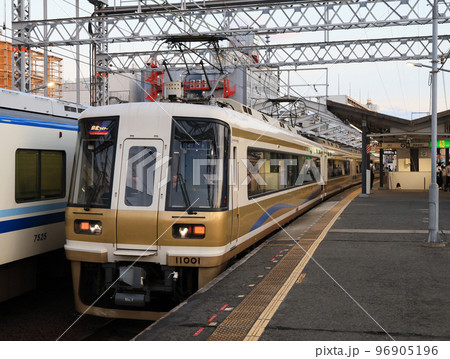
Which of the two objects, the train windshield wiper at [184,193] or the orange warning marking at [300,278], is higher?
the train windshield wiper at [184,193]

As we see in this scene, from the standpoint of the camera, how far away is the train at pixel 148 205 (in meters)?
7.06

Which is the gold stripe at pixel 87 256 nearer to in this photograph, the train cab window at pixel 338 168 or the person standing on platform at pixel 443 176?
the train cab window at pixel 338 168

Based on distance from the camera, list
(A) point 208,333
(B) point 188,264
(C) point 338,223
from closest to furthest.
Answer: (A) point 208,333
(B) point 188,264
(C) point 338,223

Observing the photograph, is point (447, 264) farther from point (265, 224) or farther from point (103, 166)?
point (103, 166)

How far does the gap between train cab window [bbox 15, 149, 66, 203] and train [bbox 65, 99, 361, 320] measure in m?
0.96

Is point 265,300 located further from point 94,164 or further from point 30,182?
point 30,182

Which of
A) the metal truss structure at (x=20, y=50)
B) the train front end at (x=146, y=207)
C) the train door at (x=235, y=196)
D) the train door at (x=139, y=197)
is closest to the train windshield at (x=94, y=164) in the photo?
the train front end at (x=146, y=207)

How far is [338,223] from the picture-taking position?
13.5 m

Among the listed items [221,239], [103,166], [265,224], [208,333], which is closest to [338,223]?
[265,224]

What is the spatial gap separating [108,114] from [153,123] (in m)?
0.67

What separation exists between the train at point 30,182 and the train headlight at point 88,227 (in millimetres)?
1020

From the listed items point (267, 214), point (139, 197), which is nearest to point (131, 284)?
point (139, 197)

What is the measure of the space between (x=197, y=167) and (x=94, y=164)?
1.44 m

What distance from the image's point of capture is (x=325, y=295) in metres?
6.60
